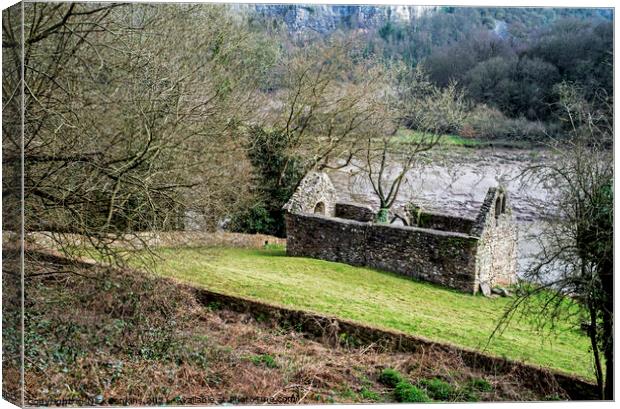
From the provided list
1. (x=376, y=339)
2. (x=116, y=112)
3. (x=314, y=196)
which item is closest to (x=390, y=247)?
Result: (x=314, y=196)

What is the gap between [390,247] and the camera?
9.46 meters

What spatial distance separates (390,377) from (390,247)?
251 cm

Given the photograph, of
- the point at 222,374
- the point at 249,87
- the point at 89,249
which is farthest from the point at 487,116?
the point at 89,249

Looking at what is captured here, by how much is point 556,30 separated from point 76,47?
15.3 feet

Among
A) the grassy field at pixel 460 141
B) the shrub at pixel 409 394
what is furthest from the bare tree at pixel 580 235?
the shrub at pixel 409 394

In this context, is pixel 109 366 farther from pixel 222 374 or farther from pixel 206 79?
pixel 206 79

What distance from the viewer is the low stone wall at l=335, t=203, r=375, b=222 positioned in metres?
9.98

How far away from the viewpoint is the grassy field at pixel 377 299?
739cm

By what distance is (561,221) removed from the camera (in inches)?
289

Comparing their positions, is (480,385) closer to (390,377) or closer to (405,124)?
(390,377)

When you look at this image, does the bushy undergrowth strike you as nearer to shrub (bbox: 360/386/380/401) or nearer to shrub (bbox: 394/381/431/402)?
shrub (bbox: 394/381/431/402)

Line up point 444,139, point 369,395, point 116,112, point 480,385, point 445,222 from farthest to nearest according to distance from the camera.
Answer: point 445,222
point 444,139
point 116,112
point 480,385
point 369,395

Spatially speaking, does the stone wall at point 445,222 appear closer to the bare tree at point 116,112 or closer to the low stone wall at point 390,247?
the low stone wall at point 390,247

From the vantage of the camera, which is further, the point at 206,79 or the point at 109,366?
the point at 206,79
